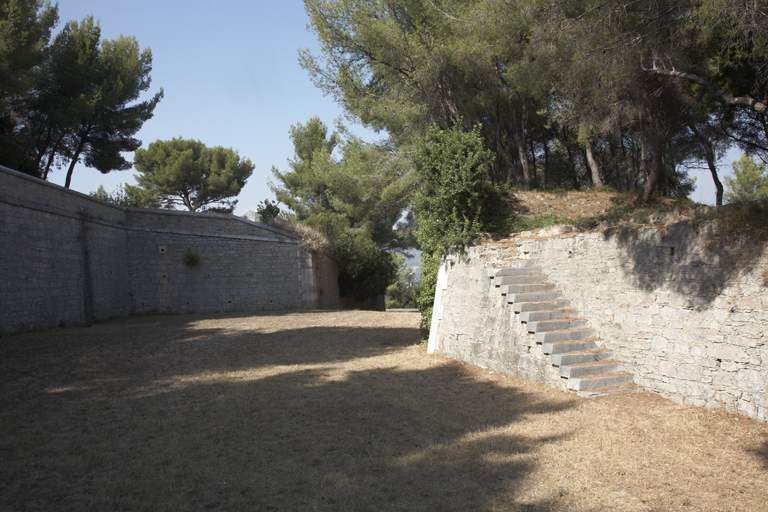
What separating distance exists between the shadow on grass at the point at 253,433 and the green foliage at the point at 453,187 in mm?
2280

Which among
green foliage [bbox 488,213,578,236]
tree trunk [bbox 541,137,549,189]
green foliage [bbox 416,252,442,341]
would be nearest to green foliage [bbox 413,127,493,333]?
green foliage [bbox 488,213,578,236]

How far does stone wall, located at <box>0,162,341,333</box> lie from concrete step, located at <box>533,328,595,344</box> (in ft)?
32.0

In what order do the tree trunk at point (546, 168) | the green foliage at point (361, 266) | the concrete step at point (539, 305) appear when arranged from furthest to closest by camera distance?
the green foliage at point (361, 266) → the tree trunk at point (546, 168) → the concrete step at point (539, 305)

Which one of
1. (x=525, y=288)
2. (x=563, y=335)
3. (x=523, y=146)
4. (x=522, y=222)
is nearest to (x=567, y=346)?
(x=563, y=335)

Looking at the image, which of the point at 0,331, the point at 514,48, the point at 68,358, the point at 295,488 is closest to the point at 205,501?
the point at 295,488

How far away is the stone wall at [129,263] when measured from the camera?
991 centimetres

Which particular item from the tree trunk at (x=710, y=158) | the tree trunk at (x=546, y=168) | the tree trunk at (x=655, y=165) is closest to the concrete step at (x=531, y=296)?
the tree trunk at (x=655, y=165)

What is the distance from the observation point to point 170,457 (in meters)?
3.78

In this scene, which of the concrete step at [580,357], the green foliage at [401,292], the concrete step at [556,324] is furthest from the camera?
the green foliage at [401,292]

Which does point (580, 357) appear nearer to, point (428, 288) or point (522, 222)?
point (522, 222)

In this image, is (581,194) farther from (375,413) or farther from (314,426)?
(314,426)

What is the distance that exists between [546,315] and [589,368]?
0.92 metres

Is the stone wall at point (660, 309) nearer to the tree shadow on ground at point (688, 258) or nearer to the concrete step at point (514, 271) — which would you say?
the tree shadow on ground at point (688, 258)

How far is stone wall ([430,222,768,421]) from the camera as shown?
4508mm
